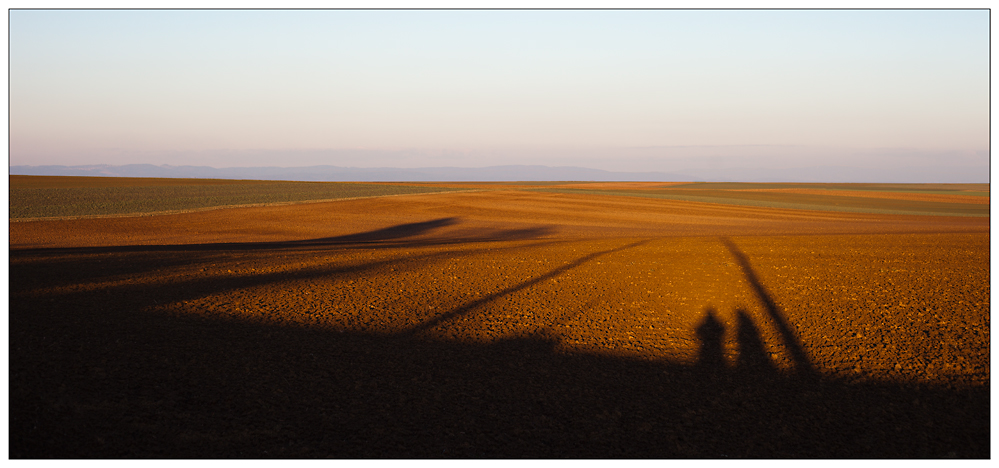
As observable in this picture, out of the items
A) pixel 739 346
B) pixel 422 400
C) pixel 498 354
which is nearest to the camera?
pixel 422 400

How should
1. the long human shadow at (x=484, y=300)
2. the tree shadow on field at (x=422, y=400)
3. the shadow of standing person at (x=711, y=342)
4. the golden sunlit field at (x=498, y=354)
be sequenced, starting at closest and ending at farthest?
1. the tree shadow on field at (x=422, y=400)
2. the golden sunlit field at (x=498, y=354)
3. the shadow of standing person at (x=711, y=342)
4. the long human shadow at (x=484, y=300)

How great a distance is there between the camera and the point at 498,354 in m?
6.38

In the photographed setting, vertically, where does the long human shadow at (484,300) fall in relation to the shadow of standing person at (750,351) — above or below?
above

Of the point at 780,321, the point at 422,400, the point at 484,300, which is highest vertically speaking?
the point at 484,300

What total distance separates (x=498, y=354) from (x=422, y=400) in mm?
1477

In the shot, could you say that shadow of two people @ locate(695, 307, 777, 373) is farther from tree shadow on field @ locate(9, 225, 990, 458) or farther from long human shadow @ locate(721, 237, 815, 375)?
long human shadow @ locate(721, 237, 815, 375)

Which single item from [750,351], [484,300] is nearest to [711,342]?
[750,351]

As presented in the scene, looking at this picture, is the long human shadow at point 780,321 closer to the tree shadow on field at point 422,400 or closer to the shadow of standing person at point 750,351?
the tree shadow on field at point 422,400

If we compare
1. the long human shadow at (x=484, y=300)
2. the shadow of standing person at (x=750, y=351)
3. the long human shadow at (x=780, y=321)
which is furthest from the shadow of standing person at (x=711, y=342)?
the long human shadow at (x=484, y=300)

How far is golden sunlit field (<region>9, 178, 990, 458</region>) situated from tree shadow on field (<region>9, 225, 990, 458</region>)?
2 centimetres

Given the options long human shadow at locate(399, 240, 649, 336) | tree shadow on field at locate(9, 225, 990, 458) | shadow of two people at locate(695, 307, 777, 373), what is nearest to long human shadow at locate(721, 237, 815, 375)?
tree shadow on field at locate(9, 225, 990, 458)

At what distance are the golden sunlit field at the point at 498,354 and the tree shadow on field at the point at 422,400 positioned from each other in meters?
0.02

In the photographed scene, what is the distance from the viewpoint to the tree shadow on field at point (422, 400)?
169 inches

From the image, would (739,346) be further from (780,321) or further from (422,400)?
(422,400)
